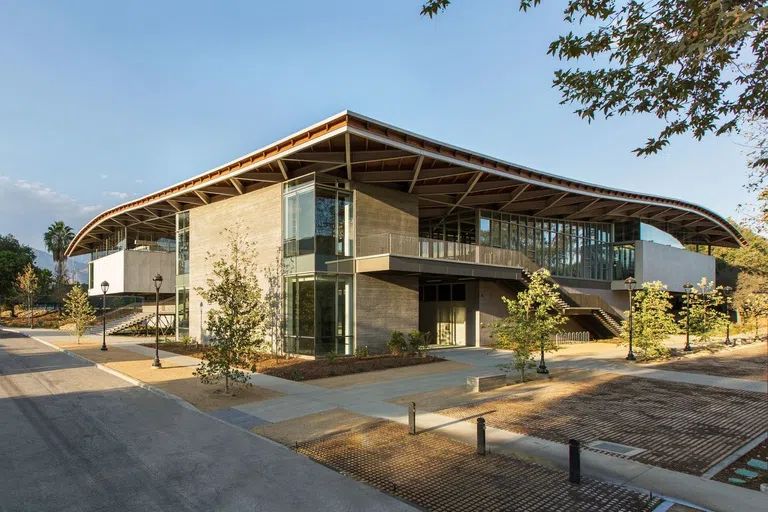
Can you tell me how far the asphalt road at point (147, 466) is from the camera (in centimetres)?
644

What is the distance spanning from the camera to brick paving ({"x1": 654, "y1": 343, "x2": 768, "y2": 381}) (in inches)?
707

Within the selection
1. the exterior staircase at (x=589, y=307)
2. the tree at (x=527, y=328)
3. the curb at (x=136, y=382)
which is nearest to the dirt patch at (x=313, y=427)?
the curb at (x=136, y=382)

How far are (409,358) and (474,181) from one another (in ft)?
33.9

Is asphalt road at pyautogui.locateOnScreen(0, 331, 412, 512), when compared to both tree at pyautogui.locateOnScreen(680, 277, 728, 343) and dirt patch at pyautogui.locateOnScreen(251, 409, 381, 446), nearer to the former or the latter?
dirt patch at pyautogui.locateOnScreen(251, 409, 381, 446)

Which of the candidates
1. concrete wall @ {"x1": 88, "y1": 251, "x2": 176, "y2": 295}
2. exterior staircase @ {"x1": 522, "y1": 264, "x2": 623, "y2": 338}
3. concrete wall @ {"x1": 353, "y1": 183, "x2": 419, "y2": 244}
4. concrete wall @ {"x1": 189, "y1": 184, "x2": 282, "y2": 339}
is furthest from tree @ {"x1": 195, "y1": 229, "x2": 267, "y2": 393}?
concrete wall @ {"x1": 88, "y1": 251, "x2": 176, "y2": 295}

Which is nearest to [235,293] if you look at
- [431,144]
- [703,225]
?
[431,144]

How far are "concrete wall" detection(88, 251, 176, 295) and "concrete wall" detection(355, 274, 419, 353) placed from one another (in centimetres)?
2568

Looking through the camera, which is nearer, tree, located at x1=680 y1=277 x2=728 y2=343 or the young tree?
the young tree

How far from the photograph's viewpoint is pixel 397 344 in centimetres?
2277

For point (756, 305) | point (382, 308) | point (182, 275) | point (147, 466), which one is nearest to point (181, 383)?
point (147, 466)

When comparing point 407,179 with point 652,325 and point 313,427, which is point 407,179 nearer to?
point 652,325

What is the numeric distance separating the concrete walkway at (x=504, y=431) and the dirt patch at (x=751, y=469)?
13.6 inches

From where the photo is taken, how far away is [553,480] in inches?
281

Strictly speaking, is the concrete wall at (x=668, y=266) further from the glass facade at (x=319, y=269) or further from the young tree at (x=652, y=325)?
the glass facade at (x=319, y=269)
